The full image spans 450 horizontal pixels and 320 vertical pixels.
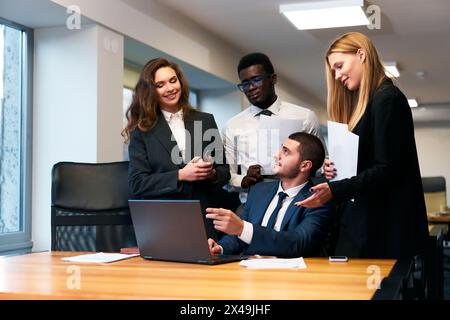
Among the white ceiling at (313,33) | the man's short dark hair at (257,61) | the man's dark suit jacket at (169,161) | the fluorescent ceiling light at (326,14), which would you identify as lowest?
the man's dark suit jacket at (169,161)

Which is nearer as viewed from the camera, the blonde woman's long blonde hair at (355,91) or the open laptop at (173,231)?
the open laptop at (173,231)

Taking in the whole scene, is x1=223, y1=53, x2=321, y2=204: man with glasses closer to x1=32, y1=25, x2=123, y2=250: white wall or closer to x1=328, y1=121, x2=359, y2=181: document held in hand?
x1=328, y1=121, x2=359, y2=181: document held in hand

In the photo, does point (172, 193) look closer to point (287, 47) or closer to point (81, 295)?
point (81, 295)

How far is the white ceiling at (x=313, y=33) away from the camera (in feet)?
17.2

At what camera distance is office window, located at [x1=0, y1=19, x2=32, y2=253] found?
13.6 feet

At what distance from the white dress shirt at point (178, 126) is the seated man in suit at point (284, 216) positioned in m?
0.48

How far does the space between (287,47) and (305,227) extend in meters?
5.00

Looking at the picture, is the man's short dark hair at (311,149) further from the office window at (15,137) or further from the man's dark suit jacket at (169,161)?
the office window at (15,137)

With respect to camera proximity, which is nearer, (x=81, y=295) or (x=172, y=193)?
(x=81, y=295)

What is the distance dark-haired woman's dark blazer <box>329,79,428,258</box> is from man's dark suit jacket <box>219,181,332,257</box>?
129 mm

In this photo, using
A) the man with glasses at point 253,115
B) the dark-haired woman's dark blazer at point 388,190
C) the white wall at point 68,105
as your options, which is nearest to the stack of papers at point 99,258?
the dark-haired woman's dark blazer at point 388,190

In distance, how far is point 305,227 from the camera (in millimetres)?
2117

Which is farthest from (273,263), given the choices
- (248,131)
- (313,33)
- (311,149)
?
(313,33)
